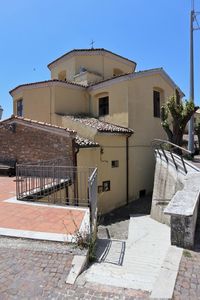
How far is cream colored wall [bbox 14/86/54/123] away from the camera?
53.2 feet

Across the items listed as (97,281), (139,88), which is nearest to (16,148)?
(139,88)

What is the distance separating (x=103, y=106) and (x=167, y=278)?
47.4 ft

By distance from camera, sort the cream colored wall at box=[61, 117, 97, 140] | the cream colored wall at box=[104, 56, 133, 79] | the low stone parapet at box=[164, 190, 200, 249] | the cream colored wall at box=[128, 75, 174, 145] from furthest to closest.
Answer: the cream colored wall at box=[104, 56, 133, 79]
the cream colored wall at box=[128, 75, 174, 145]
the cream colored wall at box=[61, 117, 97, 140]
the low stone parapet at box=[164, 190, 200, 249]

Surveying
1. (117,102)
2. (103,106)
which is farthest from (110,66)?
(117,102)

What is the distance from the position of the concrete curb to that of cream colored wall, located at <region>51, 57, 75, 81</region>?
17.2 metres

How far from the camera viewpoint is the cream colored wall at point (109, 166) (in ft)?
43.4

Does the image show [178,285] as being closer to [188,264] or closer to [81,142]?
[188,264]

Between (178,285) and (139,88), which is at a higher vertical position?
(139,88)

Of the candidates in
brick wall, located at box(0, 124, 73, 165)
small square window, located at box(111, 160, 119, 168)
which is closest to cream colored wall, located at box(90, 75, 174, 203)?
small square window, located at box(111, 160, 119, 168)

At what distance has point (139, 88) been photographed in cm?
1576

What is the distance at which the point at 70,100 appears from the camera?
16859mm

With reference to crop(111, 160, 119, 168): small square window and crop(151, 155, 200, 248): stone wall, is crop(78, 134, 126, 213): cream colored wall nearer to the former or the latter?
crop(111, 160, 119, 168): small square window

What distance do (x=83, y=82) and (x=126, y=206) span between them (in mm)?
9291

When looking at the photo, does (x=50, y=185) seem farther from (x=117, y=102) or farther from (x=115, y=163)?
(x=117, y=102)
